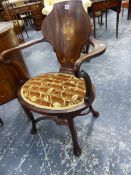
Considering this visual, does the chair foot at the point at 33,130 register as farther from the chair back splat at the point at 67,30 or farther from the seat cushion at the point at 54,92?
the chair back splat at the point at 67,30

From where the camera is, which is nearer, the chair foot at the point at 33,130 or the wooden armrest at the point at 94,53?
the wooden armrest at the point at 94,53

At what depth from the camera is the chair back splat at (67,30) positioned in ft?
4.65

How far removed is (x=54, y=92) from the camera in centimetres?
129

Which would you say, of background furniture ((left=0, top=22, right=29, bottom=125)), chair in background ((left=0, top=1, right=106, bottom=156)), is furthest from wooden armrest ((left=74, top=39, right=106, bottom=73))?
background furniture ((left=0, top=22, right=29, bottom=125))

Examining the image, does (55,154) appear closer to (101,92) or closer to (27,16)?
(101,92)

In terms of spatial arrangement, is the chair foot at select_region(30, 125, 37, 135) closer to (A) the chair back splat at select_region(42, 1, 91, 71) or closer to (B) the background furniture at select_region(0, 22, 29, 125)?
(B) the background furniture at select_region(0, 22, 29, 125)

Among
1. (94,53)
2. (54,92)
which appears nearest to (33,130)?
(54,92)

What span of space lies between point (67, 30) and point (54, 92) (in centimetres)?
57

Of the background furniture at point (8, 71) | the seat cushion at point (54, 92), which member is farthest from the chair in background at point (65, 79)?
the background furniture at point (8, 71)

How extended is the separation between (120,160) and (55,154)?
0.52m

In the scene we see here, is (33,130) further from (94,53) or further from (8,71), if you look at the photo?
(94,53)

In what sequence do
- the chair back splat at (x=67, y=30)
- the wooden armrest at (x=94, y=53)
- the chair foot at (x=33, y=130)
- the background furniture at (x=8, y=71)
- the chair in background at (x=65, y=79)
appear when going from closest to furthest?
1. the wooden armrest at (x=94, y=53)
2. the chair in background at (x=65, y=79)
3. the chair back splat at (x=67, y=30)
4. the background furniture at (x=8, y=71)
5. the chair foot at (x=33, y=130)

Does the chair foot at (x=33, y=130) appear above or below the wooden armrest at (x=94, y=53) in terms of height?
below

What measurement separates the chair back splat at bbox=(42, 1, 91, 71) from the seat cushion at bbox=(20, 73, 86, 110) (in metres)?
0.20
